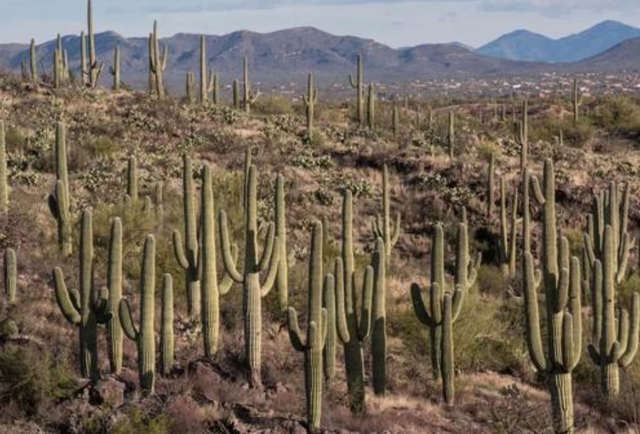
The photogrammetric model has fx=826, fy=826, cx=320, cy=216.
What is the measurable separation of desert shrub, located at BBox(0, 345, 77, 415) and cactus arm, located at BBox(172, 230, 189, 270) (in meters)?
2.77

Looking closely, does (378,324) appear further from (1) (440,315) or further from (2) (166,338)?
(2) (166,338)

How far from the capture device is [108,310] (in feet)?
37.5

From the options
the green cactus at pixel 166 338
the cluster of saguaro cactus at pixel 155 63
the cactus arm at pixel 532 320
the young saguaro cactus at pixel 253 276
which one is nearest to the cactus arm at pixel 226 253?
the young saguaro cactus at pixel 253 276

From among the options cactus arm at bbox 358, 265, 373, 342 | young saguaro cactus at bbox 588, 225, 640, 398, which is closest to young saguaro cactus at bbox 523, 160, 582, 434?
young saguaro cactus at bbox 588, 225, 640, 398

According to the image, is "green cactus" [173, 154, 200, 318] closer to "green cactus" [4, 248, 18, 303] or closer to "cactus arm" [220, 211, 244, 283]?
"cactus arm" [220, 211, 244, 283]

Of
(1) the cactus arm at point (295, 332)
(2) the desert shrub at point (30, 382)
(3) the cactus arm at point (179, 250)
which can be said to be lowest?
(2) the desert shrub at point (30, 382)

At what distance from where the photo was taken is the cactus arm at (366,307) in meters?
11.6

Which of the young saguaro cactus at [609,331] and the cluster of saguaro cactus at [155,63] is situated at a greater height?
the cluster of saguaro cactus at [155,63]

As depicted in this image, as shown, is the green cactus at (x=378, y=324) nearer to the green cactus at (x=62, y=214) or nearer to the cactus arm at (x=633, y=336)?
the cactus arm at (x=633, y=336)

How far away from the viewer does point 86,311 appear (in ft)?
37.4

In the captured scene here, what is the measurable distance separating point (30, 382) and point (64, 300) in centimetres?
129

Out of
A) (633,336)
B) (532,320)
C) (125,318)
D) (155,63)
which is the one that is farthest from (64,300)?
(155,63)

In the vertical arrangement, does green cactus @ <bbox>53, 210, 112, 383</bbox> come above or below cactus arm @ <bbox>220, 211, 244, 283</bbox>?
below

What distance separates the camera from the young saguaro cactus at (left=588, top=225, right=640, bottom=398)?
40.1 ft
